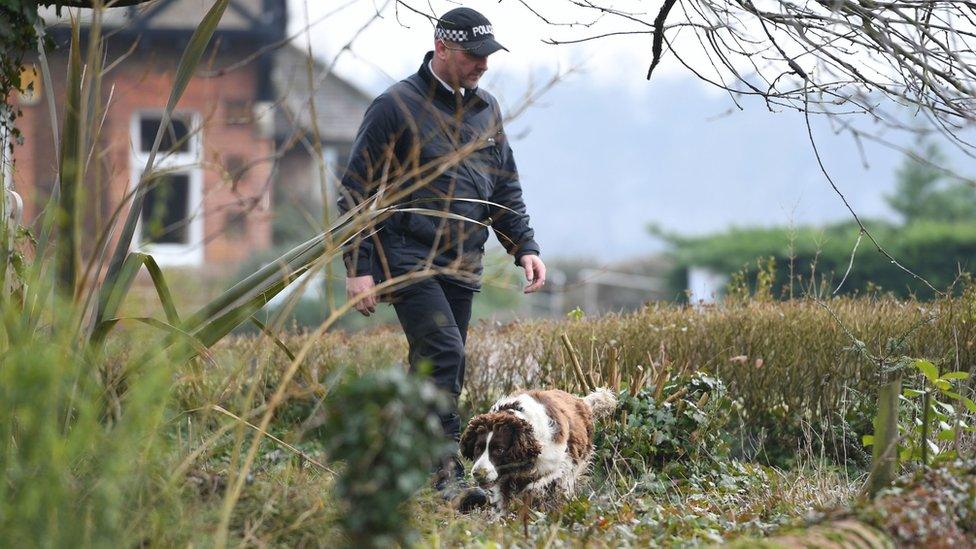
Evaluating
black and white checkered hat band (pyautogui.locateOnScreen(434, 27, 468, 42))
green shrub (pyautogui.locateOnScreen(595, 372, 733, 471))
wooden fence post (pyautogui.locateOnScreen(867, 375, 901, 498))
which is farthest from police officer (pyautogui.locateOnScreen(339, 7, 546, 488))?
wooden fence post (pyautogui.locateOnScreen(867, 375, 901, 498))

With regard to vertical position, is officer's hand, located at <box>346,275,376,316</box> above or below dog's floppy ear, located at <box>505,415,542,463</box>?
above

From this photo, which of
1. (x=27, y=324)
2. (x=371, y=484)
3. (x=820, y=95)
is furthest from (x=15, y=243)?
(x=820, y=95)

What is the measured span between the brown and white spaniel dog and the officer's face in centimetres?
144

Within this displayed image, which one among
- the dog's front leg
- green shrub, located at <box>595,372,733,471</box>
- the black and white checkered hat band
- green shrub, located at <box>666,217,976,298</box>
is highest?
the black and white checkered hat band

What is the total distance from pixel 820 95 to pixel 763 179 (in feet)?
579

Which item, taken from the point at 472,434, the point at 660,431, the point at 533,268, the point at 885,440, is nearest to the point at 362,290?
the point at 472,434

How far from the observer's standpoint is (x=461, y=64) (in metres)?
5.00

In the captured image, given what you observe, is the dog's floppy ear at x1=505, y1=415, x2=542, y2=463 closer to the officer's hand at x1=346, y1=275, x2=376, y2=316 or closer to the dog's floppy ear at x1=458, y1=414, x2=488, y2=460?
the dog's floppy ear at x1=458, y1=414, x2=488, y2=460

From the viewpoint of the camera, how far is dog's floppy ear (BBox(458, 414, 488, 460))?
16.3ft

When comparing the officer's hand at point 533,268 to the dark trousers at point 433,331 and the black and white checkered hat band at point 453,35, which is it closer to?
the dark trousers at point 433,331

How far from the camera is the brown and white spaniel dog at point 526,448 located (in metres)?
4.88

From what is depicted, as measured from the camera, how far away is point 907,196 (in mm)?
31922

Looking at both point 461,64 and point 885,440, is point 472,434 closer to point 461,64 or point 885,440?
point 461,64

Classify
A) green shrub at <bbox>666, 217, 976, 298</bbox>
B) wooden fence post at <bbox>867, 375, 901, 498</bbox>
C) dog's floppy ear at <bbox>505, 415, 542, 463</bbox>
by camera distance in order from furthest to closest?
green shrub at <bbox>666, 217, 976, 298</bbox> < dog's floppy ear at <bbox>505, 415, 542, 463</bbox> < wooden fence post at <bbox>867, 375, 901, 498</bbox>
